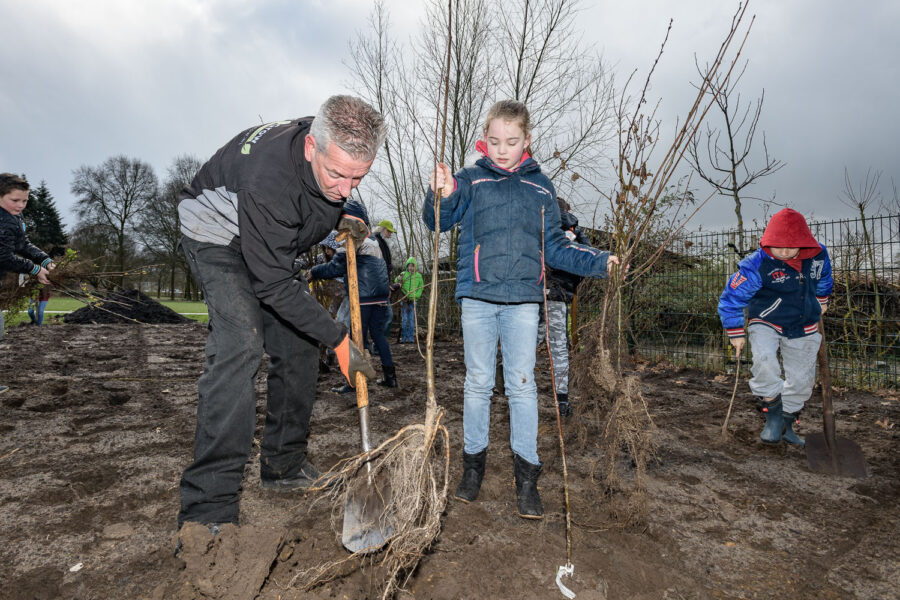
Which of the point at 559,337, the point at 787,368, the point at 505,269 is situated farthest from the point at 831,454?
the point at 505,269

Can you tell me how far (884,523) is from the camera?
2289 mm

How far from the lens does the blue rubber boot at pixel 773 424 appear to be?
346 cm

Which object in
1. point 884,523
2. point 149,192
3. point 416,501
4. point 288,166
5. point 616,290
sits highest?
point 149,192

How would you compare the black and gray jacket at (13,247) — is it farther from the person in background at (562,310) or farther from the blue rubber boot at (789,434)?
the blue rubber boot at (789,434)

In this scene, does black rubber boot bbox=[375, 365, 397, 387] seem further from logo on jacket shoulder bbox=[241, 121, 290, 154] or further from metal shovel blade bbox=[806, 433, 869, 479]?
metal shovel blade bbox=[806, 433, 869, 479]

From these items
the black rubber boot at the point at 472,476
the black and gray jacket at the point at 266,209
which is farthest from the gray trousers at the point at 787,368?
the black and gray jacket at the point at 266,209

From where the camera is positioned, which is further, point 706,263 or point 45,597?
point 706,263

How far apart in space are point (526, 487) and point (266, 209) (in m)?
1.73

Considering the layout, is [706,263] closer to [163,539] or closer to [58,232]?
[163,539]

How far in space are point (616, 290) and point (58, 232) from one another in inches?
1505

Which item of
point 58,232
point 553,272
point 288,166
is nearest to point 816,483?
point 553,272

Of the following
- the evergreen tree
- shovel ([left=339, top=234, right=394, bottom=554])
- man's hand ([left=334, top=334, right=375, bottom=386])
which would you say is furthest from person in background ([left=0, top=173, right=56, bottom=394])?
the evergreen tree

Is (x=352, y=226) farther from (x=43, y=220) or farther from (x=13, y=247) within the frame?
(x=43, y=220)

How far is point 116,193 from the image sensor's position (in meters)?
27.5
